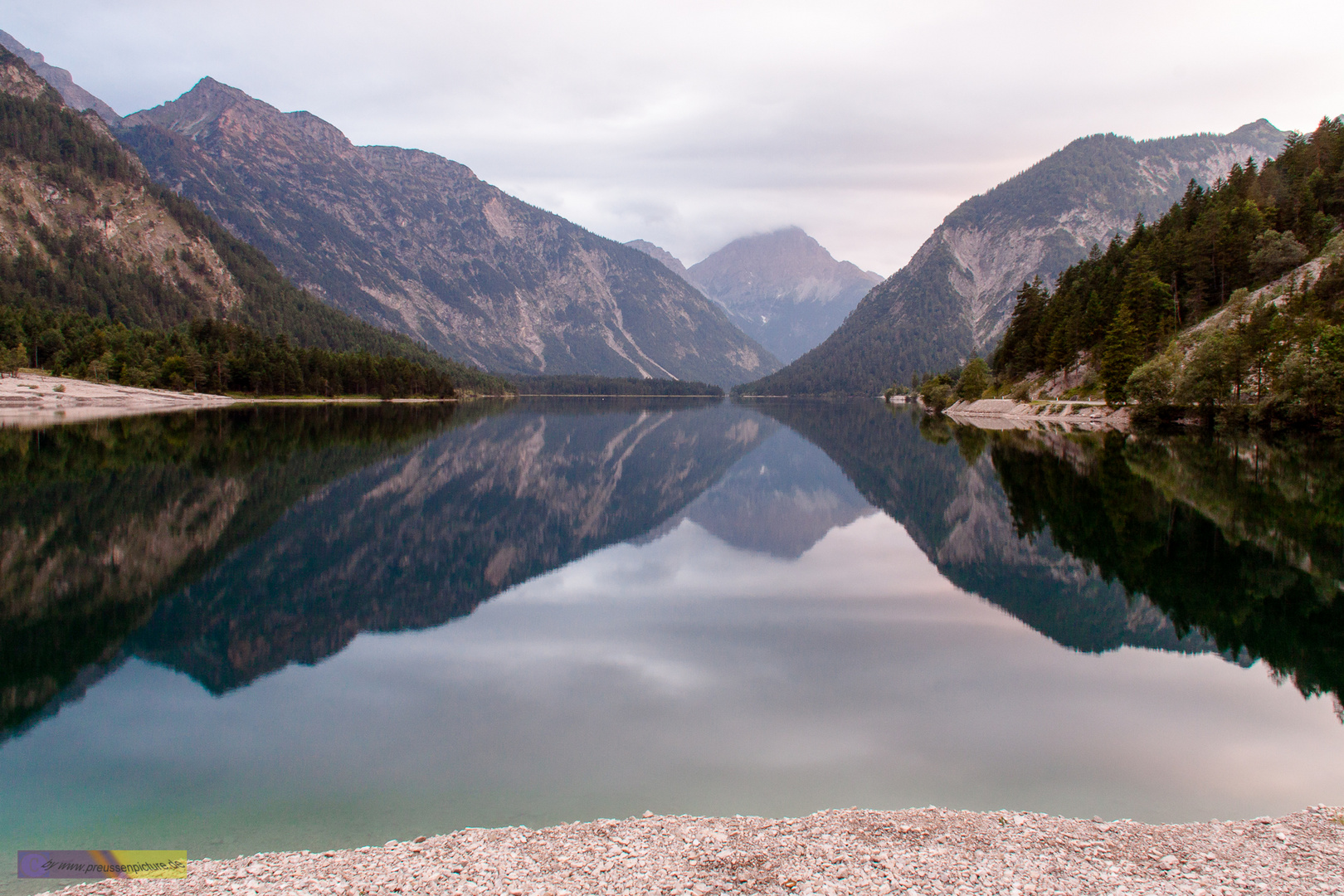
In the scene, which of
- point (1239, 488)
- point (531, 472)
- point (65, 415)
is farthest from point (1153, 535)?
point (65, 415)

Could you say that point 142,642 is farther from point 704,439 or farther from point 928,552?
point 704,439

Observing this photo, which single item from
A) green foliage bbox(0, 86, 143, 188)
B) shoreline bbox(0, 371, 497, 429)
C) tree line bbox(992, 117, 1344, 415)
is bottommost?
shoreline bbox(0, 371, 497, 429)

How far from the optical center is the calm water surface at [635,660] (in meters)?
8.84

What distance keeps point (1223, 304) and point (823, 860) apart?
88794 mm

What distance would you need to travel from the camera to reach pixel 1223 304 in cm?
7512

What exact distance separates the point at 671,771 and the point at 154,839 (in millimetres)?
5627

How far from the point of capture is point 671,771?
9312 millimetres

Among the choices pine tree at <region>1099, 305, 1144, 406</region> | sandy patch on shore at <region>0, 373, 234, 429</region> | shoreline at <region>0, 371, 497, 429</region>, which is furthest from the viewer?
sandy patch on shore at <region>0, 373, 234, 429</region>

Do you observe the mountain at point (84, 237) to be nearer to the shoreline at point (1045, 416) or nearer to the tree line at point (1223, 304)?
the shoreline at point (1045, 416)

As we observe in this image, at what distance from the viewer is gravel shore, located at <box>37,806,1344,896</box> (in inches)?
259

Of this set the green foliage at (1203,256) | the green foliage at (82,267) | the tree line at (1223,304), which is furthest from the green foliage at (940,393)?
the green foliage at (82,267)

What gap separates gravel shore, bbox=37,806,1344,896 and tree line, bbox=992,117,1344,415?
61.9 metres

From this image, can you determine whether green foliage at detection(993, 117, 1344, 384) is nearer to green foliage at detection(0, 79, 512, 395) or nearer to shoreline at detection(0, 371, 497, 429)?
shoreline at detection(0, 371, 497, 429)

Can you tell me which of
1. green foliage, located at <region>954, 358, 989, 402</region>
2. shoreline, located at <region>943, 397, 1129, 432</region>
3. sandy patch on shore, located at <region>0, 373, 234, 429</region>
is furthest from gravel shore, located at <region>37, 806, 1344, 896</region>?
green foliage, located at <region>954, 358, 989, 402</region>
